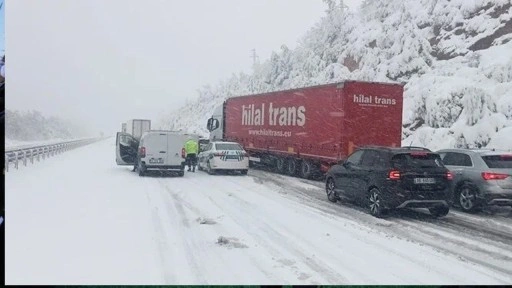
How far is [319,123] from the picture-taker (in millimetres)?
17984

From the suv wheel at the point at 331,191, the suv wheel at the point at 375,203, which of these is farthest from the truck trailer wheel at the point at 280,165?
the suv wheel at the point at 375,203

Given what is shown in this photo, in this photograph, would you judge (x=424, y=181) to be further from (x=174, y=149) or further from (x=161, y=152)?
(x=161, y=152)

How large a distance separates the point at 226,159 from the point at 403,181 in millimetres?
10905

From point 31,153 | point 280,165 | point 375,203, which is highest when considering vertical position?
point 31,153

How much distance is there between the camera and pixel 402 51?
36219 mm

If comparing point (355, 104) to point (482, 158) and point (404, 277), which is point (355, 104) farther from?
point (404, 277)

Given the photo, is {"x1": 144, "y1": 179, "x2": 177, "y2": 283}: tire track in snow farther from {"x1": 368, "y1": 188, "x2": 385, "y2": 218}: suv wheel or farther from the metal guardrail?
the metal guardrail

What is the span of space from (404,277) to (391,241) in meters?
2.28

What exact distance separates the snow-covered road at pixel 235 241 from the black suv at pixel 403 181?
0.38m

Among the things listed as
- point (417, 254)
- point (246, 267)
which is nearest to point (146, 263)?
point (246, 267)

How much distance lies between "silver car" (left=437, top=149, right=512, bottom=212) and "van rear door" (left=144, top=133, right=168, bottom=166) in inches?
410

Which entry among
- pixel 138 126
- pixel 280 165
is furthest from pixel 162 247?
pixel 138 126

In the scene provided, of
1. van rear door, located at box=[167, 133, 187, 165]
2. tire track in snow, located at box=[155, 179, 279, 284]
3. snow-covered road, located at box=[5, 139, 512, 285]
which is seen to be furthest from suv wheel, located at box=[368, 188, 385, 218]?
van rear door, located at box=[167, 133, 187, 165]

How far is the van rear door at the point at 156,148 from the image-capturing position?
62.7 ft
